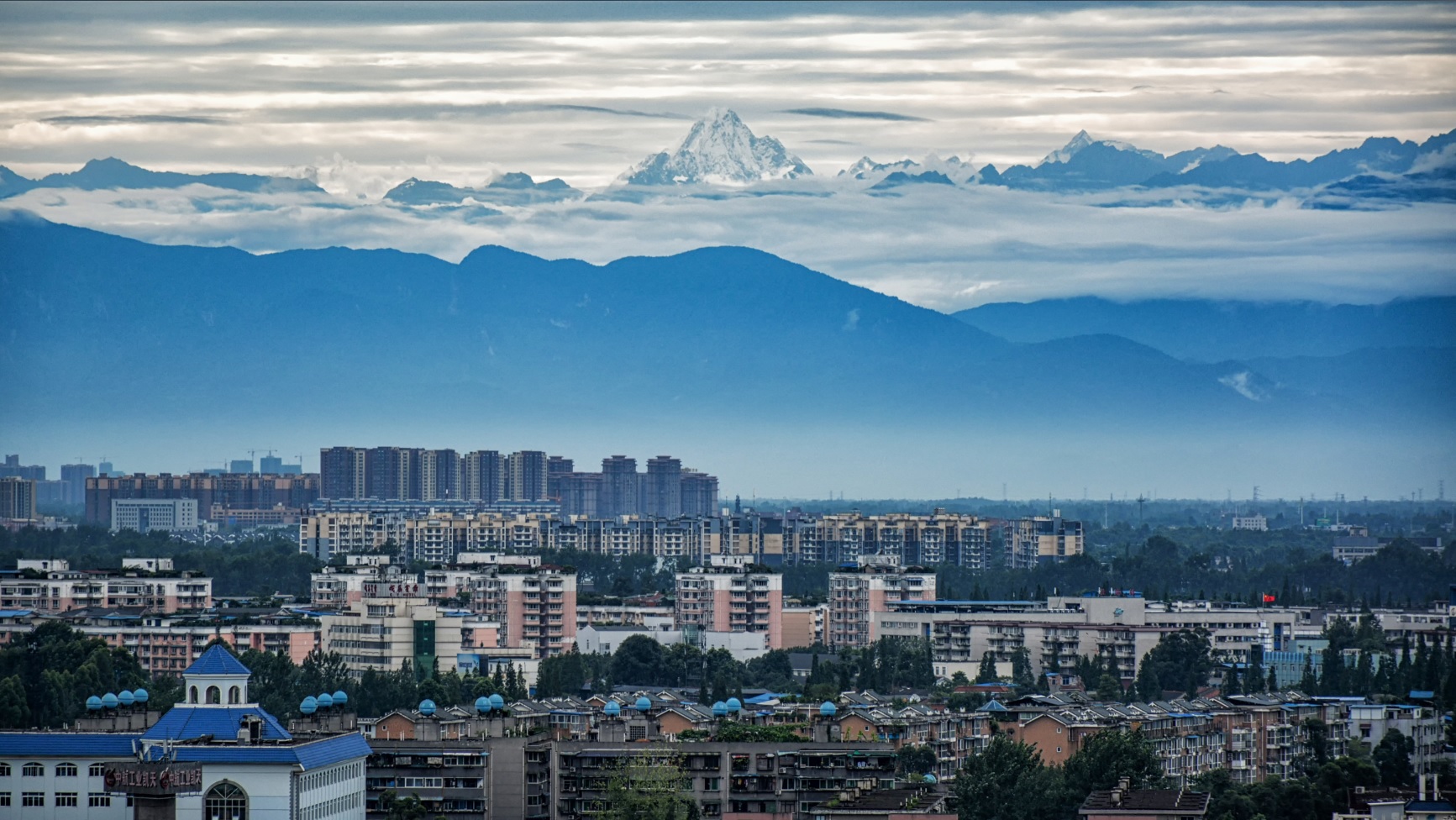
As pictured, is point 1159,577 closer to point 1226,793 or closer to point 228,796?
point 1226,793

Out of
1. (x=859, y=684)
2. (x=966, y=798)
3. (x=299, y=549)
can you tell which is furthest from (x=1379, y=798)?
(x=299, y=549)

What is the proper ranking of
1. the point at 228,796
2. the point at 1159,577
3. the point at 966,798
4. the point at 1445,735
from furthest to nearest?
the point at 1159,577
the point at 1445,735
the point at 966,798
the point at 228,796

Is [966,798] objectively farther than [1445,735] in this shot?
No

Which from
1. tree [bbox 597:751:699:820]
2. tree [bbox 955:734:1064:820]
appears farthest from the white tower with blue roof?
tree [bbox 955:734:1064:820]

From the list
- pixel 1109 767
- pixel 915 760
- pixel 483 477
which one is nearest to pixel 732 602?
pixel 915 760

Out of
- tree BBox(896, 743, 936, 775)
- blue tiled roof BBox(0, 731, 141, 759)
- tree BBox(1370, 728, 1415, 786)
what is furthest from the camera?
tree BBox(1370, 728, 1415, 786)

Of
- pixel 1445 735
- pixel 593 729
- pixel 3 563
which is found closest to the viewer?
pixel 593 729

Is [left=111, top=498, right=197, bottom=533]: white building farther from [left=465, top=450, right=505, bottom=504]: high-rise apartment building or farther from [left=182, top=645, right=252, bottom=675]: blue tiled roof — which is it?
[left=182, top=645, right=252, bottom=675]: blue tiled roof
